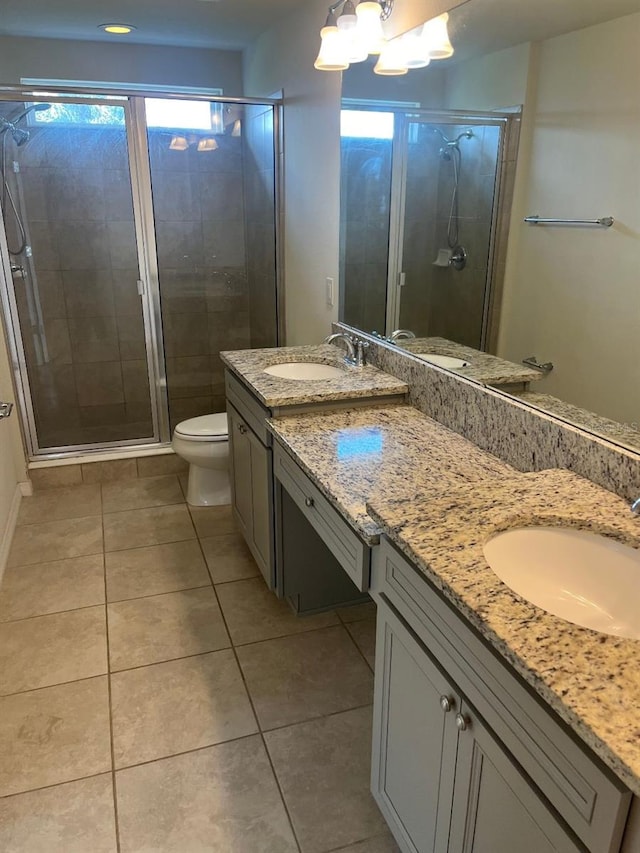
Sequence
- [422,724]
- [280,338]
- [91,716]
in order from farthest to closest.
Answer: [280,338] → [91,716] → [422,724]

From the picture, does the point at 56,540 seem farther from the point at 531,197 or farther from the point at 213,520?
the point at 531,197

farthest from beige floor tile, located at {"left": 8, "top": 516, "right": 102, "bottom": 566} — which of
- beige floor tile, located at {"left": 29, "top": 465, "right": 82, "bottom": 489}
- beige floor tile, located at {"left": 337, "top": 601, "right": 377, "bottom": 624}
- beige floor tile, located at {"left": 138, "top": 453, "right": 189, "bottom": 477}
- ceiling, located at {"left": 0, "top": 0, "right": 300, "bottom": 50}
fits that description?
ceiling, located at {"left": 0, "top": 0, "right": 300, "bottom": 50}

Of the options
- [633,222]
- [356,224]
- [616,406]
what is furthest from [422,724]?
[356,224]

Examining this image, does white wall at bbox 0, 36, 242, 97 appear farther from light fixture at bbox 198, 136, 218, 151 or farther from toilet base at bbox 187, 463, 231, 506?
toilet base at bbox 187, 463, 231, 506

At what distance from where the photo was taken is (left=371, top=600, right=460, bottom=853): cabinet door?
1.18 meters

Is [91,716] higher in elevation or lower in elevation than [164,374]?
lower

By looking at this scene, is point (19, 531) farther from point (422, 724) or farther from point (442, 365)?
point (422, 724)

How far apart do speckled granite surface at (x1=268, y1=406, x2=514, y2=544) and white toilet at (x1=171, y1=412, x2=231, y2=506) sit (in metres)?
1.14

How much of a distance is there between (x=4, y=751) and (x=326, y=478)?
4.11 feet

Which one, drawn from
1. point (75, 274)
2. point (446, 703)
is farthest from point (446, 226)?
point (75, 274)

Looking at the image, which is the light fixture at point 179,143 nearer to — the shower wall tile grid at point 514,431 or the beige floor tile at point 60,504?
the beige floor tile at point 60,504

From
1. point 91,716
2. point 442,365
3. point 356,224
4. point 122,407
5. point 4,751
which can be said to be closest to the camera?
point 4,751

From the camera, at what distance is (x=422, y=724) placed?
1.25 meters

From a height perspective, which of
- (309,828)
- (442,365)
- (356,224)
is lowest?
(309,828)
